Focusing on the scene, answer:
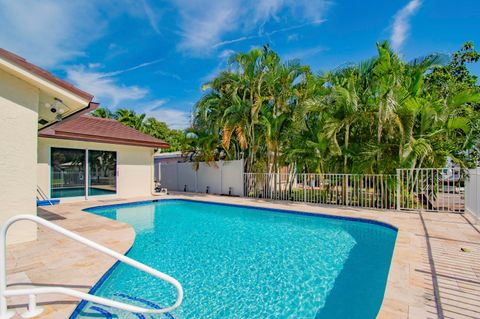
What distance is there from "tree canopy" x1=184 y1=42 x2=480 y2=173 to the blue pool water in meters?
3.31

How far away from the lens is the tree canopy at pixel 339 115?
32.4 ft

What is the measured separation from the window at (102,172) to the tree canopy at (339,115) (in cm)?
479

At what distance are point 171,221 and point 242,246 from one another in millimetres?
4024

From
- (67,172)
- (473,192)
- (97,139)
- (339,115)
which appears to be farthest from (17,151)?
(473,192)

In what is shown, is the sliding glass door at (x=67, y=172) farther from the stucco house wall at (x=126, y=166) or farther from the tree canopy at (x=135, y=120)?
the tree canopy at (x=135, y=120)

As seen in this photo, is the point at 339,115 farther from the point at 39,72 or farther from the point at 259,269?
the point at 39,72

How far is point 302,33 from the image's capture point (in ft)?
50.5

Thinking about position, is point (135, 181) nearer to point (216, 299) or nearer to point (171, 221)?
point (171, 221)

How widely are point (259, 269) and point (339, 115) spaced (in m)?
7.92

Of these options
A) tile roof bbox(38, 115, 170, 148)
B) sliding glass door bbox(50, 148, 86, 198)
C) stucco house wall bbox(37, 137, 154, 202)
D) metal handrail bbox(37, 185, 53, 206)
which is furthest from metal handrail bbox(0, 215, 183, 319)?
sliding glass door bbox(50, 148, 86, 198)

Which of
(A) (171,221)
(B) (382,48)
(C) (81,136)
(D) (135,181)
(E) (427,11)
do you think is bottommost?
(A) (171,221)

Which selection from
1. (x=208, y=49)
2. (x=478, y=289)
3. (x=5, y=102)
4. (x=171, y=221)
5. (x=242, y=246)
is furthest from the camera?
(x=208, y=49)

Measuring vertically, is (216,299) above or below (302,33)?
below

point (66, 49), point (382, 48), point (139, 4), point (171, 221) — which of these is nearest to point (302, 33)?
point (382, 48)
